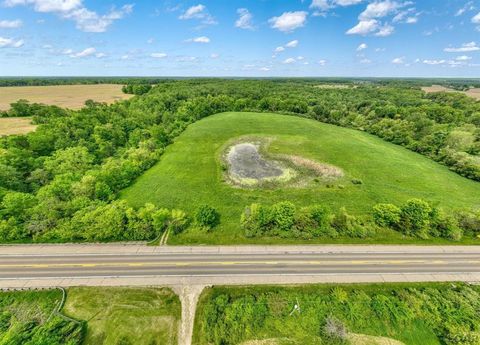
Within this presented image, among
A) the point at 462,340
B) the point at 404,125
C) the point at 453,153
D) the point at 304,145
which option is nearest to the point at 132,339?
the point at 462,340

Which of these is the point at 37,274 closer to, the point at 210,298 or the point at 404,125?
the point at 210,298

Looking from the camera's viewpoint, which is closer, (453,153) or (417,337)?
(417,337)

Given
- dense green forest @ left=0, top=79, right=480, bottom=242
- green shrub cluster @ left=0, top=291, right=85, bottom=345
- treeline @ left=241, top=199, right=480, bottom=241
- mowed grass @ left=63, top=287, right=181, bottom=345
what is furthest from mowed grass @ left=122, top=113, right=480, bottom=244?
green shrub cluster @ left=0, top=291, right=85, bottom=345

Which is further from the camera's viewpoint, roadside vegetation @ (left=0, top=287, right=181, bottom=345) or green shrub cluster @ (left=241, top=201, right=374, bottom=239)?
green shrub cluster @ (left=241, top=201, right=374, bottom=239)

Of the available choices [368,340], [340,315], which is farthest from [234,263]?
[368,340]

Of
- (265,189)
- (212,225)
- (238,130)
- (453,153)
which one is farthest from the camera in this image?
(238,130)

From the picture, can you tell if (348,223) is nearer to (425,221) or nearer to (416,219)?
(416,219)

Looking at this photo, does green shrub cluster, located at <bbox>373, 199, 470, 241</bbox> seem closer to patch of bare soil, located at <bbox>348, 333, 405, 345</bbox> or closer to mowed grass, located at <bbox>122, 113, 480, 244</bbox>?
mowed grass, located at <bbox>122, 113, 480, 244</bbox>
